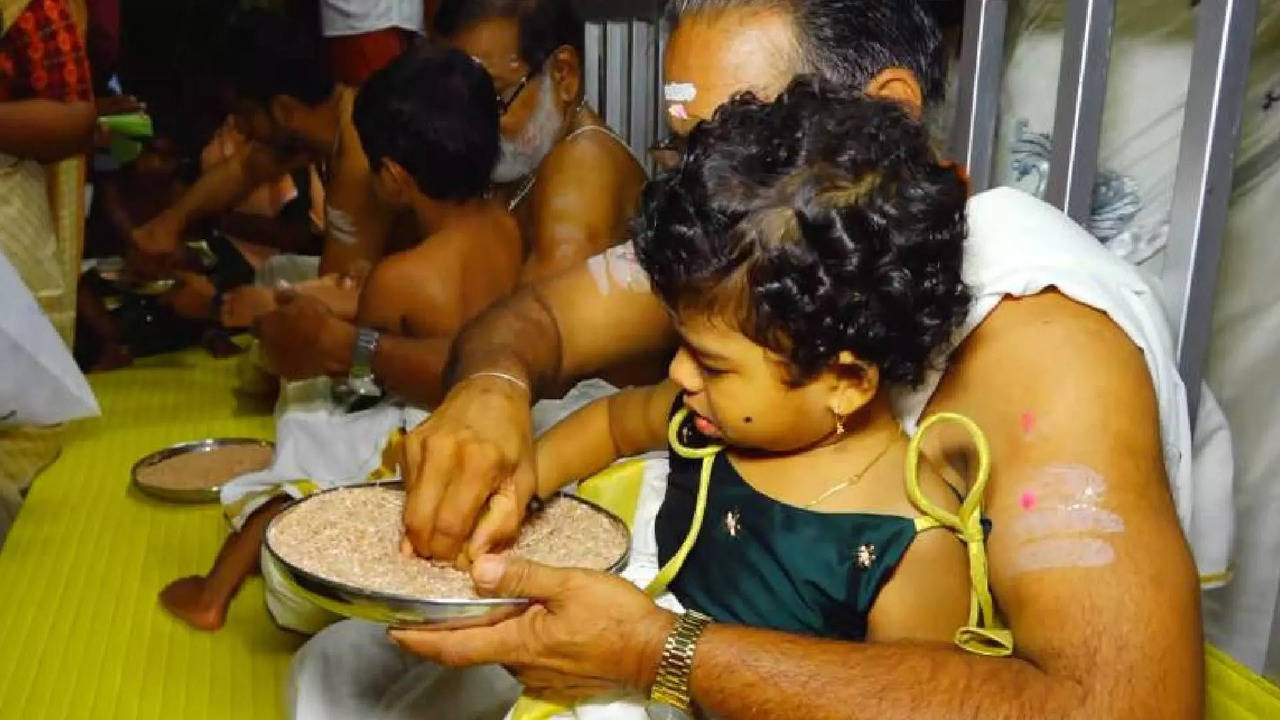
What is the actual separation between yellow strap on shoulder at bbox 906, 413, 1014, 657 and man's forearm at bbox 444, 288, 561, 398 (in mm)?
614

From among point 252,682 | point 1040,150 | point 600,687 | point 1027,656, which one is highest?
point 1040,150

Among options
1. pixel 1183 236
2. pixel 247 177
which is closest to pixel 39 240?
pixel 247 177

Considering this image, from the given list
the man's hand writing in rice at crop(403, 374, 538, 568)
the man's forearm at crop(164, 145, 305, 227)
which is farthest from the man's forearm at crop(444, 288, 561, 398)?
the man's forearm at crop(164, 145, 305, 227)

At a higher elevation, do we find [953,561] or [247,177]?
[953,561]

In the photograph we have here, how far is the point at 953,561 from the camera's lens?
3.62ft

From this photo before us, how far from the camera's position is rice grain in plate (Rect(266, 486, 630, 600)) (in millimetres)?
1091

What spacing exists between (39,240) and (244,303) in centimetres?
65

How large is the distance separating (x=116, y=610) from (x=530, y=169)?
1.27m

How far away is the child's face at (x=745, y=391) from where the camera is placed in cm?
110

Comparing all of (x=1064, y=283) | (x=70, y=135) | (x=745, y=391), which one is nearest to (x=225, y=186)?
(x=70, y=135)

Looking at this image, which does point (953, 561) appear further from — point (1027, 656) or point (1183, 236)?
point (1183, 236)

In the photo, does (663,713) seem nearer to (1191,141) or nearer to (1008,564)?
(1008,564)

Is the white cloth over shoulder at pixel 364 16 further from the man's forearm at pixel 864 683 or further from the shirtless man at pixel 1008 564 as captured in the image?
the man's forearm at pixel 864 683

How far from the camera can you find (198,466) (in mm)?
3010
